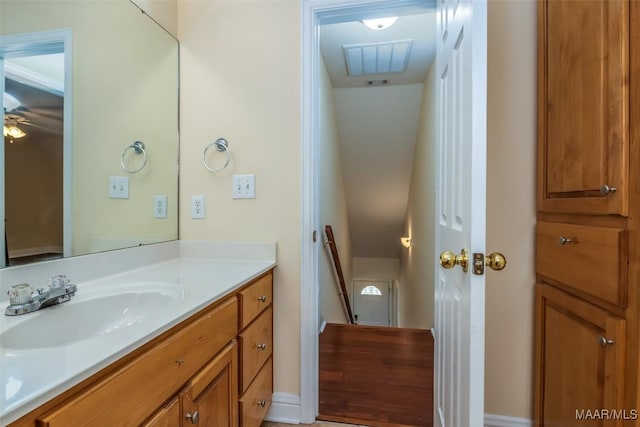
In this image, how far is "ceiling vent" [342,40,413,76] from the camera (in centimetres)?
224

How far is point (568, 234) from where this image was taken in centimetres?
105

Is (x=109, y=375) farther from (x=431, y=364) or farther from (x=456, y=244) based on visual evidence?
(x=431, y=364)

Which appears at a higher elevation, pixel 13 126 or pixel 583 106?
pixel 583 106

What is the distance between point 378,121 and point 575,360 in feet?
A: 9.27

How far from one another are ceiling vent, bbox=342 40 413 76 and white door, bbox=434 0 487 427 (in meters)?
1.07

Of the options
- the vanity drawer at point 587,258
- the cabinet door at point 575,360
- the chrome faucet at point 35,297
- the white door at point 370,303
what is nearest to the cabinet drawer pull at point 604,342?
the cabinet door at point 575,360

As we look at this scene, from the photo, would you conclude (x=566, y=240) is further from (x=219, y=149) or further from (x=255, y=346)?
(x=219, y=149)

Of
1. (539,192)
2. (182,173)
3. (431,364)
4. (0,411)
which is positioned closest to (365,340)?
(431,364)

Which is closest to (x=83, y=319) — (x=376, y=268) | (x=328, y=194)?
(x=328, y=194)

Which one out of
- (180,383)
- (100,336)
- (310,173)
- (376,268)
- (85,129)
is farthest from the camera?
(376,268)

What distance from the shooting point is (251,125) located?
1499 mm

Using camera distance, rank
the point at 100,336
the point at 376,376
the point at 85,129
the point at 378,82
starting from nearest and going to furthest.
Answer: the point at 100,336
the point at 85,129
the point at 376,376
the point at 378,82

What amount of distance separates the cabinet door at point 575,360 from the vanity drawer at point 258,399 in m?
1.17

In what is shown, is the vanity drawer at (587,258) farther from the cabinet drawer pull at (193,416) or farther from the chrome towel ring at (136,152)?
the chrome towel ring at (136,152)
